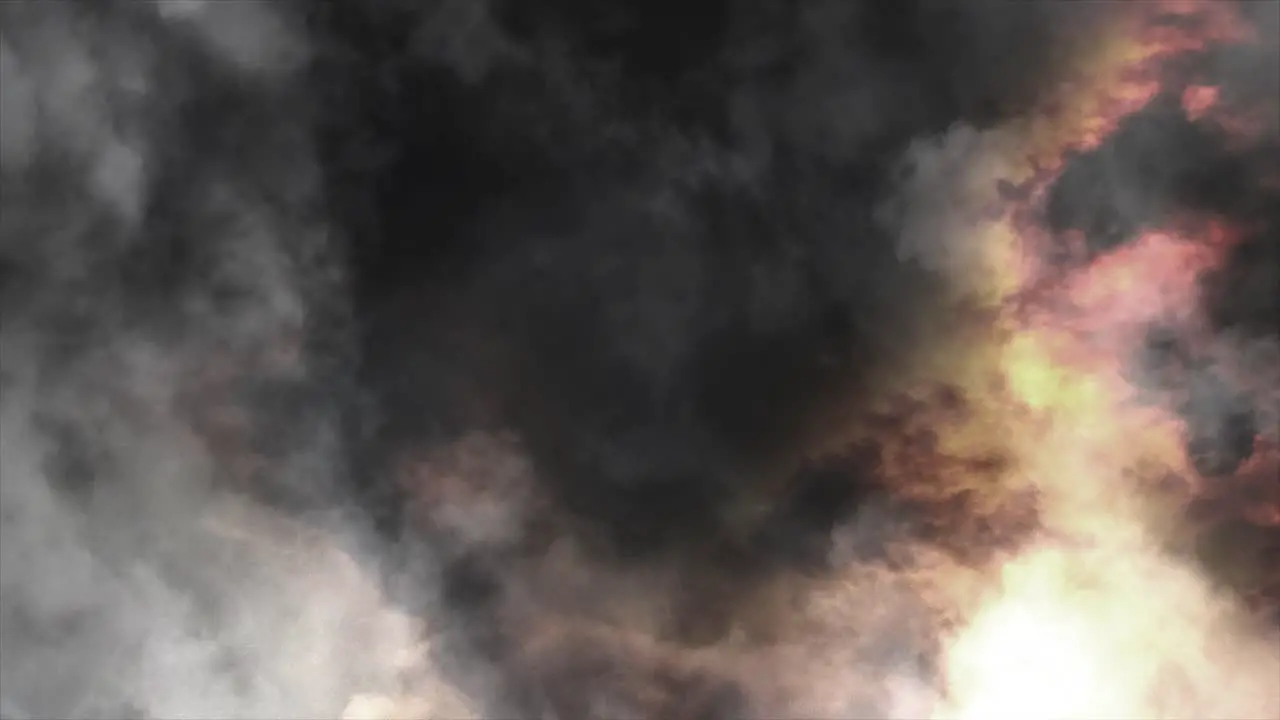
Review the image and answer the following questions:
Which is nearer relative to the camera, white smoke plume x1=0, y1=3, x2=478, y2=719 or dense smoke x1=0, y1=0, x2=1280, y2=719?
dense smoke x1=0, y1=0, x2=1280, y2=719

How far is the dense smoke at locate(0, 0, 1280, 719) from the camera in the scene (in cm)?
865

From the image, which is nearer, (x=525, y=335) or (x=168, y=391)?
(x=525, y=335)

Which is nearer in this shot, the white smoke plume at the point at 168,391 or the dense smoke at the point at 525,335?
the dense smoke at the point at 525,335

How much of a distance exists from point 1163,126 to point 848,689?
4995 millimetres

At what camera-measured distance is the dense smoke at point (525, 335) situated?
8648 mm

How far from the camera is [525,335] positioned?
923 centimetres

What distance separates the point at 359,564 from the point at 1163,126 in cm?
730

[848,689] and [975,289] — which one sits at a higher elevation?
[975,289]

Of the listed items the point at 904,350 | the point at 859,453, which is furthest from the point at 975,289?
the point at 859,453

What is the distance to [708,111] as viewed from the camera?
9328 millimetres

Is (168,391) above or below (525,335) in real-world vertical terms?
below

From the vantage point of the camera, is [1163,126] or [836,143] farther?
[836,143]

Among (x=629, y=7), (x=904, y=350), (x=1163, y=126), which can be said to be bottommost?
(x=904, y=350)

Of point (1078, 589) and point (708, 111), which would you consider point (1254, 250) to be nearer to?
point (1078, 589)
